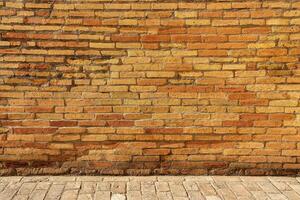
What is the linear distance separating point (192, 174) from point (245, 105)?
3.27 ft

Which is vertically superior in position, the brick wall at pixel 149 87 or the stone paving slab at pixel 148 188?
the brick wall at pixel 149 87

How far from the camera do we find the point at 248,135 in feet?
13.9

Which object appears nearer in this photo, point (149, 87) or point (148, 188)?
point (148, 188)

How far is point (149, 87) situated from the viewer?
419cm

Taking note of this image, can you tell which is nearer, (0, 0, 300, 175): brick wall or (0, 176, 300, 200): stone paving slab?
(0, 176, 300, 200): stone paving slab

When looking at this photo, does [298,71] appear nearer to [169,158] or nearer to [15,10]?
[169,158]

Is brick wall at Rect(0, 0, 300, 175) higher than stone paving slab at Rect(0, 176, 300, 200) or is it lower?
higher

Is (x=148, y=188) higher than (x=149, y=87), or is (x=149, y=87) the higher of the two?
(x=149, y=87)

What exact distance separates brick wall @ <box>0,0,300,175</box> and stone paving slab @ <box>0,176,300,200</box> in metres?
0.13

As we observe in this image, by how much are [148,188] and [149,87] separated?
1.11 meters

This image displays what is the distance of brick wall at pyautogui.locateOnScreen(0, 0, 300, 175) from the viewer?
412 centimetres

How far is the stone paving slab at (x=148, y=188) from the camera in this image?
369cm

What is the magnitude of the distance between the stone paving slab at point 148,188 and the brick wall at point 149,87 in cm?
13

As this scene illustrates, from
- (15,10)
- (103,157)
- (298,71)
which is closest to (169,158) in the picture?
(103,157)
